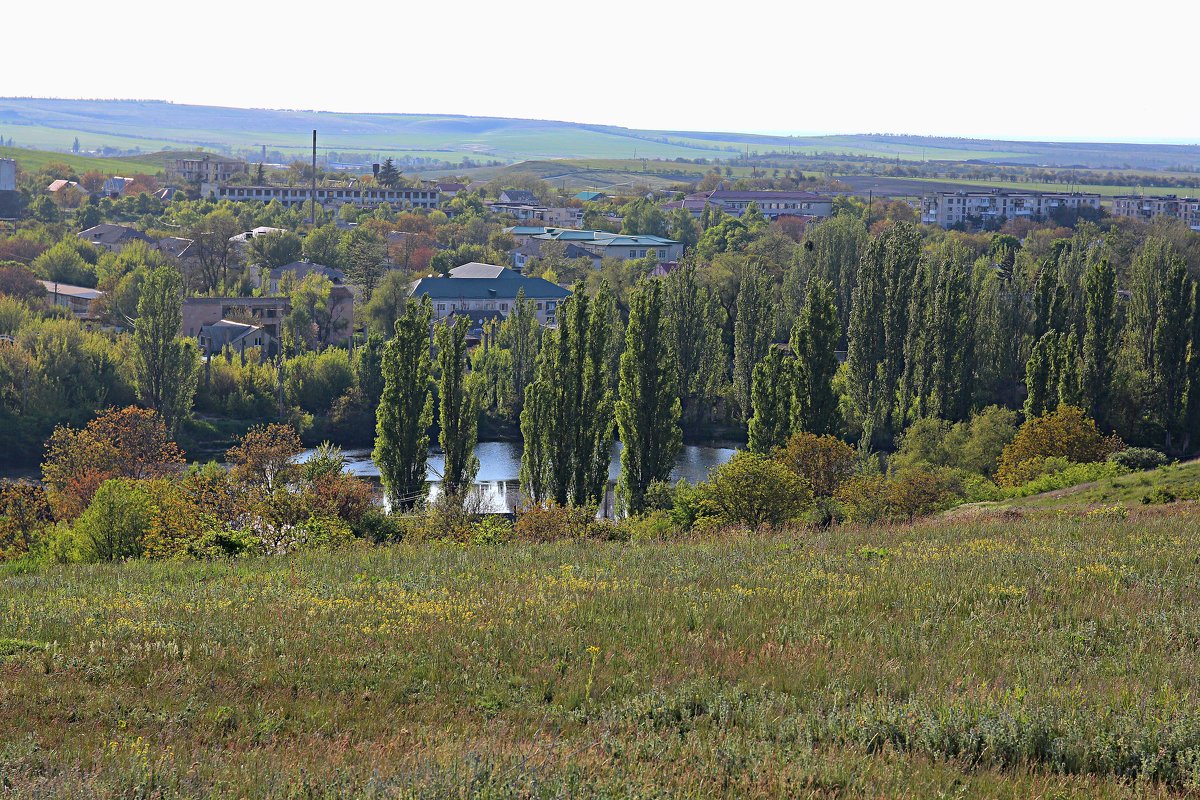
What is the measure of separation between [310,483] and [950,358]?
29013mm

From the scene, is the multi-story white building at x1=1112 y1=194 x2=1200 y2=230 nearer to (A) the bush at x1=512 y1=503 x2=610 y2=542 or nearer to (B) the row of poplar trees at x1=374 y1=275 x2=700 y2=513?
(B) the row of poplar trees at x1=374 y1=275 x2=700 y2=513

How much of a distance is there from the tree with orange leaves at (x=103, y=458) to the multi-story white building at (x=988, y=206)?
390 feet

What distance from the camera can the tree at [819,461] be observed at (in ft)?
109

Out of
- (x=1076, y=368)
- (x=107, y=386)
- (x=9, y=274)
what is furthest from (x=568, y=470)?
(x=9, y=274)

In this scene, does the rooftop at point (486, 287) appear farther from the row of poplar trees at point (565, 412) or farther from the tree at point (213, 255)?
the row of poplar trees at point (565, 412)

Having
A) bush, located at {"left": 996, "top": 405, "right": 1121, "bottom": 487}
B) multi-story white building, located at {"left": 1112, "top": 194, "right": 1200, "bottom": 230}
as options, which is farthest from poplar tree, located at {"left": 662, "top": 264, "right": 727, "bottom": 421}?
multi-story white building, located at {"left": 1112, "top": 194, "right": 1200, "bottom": 230}

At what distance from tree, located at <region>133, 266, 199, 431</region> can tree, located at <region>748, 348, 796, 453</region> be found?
28002mm

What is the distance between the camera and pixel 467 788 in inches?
326

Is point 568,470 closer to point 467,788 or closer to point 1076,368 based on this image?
point 1076,368

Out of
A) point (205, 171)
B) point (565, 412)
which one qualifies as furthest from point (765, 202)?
point (565, 412)

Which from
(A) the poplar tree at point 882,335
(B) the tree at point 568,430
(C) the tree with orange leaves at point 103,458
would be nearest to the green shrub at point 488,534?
(C) the tree with orange leaves at point 103,458

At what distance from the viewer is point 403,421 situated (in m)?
41.0

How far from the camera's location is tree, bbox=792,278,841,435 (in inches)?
1631

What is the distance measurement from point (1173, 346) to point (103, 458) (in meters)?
40.0
